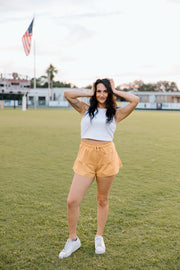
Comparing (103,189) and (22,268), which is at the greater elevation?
(103,189)

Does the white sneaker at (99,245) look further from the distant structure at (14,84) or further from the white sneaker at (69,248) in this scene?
the distant structure at (14,84)

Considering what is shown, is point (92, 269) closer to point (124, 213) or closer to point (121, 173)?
point (124, 213)

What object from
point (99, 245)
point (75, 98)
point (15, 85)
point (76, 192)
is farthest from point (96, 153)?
point (15, 85)

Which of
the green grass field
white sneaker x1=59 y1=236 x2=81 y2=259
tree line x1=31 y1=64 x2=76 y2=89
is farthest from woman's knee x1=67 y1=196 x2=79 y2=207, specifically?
tree line x1=31 y1=64 x2=76 y2=89

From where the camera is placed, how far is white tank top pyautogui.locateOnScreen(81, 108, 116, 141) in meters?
3.28

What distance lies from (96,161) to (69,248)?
3.45 feet

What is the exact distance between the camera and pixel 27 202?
497cm

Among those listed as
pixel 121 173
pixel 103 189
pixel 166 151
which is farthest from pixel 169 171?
pixel 103 189

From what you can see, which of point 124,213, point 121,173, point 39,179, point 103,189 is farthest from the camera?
point 121,173

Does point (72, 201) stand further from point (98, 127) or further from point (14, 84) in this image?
point (14, 84)

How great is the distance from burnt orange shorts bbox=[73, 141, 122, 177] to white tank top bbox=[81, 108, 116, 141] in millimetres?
87

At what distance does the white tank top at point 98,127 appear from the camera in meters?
3.28

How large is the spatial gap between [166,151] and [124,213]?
5823 mm

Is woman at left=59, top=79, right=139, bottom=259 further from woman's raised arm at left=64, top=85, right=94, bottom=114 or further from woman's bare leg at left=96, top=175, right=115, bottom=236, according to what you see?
woman's raised arm at left=64, top=85, right=94, bottom=114
